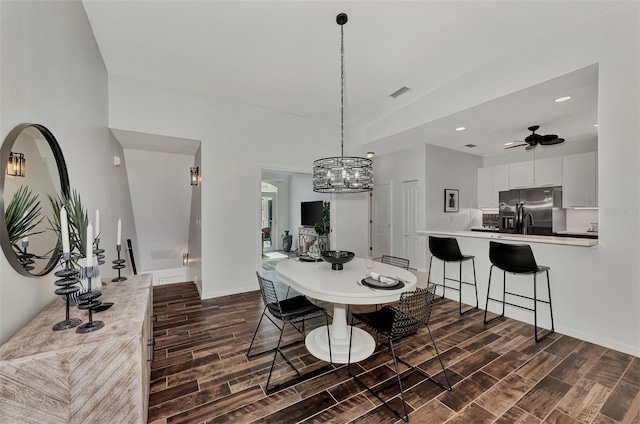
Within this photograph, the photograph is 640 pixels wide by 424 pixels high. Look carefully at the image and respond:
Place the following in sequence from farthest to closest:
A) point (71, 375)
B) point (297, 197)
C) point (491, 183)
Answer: point (297, 197) < point (491, 183) < point (71, 375)

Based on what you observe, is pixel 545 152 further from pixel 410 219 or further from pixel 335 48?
pixel 335 48

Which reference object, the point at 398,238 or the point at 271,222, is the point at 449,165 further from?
the point at 271,222

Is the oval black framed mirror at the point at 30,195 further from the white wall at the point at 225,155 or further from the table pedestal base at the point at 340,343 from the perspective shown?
the white wall at the point at 225,155

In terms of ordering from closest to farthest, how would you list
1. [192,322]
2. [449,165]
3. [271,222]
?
[192,322] → [449,165] → [271,222]

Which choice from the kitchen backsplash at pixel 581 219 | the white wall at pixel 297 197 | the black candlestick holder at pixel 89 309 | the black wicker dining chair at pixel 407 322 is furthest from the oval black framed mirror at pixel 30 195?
the kitchen backsplash at pixel 581 219

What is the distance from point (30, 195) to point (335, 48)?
2.84m

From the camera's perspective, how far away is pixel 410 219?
579cm

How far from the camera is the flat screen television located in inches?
294

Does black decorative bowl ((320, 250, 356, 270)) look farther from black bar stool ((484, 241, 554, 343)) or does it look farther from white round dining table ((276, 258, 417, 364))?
black bar stool ((484, 241, 554, 343))

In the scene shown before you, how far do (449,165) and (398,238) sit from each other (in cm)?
202

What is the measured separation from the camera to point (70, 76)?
79.1 inches

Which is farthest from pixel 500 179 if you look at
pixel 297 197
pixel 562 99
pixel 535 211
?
pixel 297 197

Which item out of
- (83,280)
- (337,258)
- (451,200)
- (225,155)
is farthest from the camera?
(451,200)

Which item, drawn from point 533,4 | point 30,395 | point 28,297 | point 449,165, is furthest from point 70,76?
point 449,165
